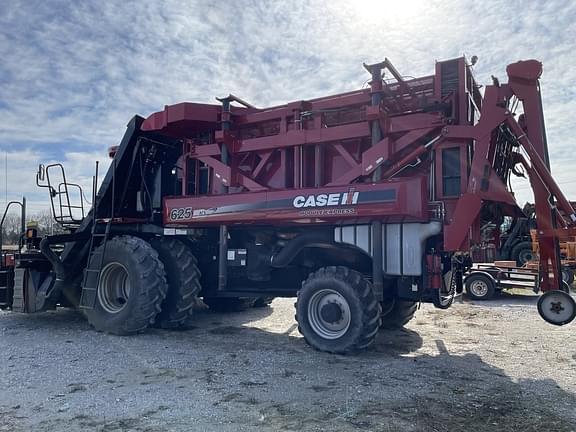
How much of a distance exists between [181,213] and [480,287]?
7922 millimetres

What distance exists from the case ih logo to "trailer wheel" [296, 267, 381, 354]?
89 cm

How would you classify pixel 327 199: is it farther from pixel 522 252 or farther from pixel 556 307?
pixel 522 252

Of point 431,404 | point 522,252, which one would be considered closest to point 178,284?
point 431,404

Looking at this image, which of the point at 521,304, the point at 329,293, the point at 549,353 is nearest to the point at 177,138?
the point at 329,293

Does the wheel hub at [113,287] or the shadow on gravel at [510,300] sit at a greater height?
the wheel hub at [113,287]

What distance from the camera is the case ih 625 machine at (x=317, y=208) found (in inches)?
259

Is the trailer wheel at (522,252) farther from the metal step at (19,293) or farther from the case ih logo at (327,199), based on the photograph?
the metal step at (19,293)

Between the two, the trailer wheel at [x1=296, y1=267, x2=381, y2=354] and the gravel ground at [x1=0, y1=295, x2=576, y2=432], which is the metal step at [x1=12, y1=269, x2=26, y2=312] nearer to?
the gravel ground at [x1=0, y1=295, x2=576, y2=432]

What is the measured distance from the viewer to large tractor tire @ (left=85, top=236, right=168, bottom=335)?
25.7 ft

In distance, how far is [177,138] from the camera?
354 inches

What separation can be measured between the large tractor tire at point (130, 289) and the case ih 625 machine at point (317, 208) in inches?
1.0

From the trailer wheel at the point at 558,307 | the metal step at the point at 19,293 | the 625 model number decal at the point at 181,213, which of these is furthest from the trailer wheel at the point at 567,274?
the metal step at the point at 19,293

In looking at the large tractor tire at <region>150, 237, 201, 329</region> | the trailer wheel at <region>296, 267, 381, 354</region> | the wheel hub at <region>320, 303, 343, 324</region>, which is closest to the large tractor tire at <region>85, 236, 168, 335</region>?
the large tractor tire at <region>150, 237, 201, 329</region>

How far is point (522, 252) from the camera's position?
18.4m
